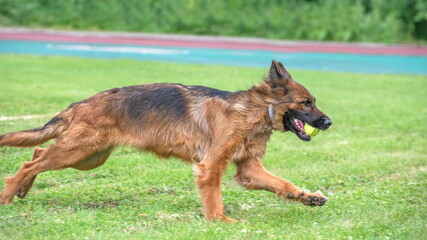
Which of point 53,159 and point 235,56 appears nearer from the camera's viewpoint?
point 53,159

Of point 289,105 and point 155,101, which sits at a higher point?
point 289,105

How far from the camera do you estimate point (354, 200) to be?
7234 mm

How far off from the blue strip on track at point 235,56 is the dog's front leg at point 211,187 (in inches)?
651

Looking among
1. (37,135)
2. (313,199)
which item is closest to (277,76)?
(313,199)

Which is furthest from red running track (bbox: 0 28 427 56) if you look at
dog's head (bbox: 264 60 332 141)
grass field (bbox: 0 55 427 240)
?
dog's head (bbox: 264 60 332 141)

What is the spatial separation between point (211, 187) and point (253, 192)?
4.07 ft

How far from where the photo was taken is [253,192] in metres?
7.66

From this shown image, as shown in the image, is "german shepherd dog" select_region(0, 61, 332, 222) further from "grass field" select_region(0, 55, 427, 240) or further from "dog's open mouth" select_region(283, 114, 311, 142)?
"grass field" select_region(0, 55, 427, 240)

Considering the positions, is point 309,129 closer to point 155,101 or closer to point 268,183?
point 268,183

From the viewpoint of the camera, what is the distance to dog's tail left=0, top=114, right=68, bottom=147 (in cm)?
688

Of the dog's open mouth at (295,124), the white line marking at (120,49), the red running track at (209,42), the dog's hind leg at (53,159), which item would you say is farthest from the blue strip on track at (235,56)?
the dog's hind leg at (53,159)

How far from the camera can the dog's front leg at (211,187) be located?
6425mm

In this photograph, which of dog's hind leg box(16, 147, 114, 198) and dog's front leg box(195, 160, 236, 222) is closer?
dog's front leg box(195, 160, 236, 222)

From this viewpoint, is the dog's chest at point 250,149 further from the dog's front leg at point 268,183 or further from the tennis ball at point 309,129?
the tennis ball at point 309,129
